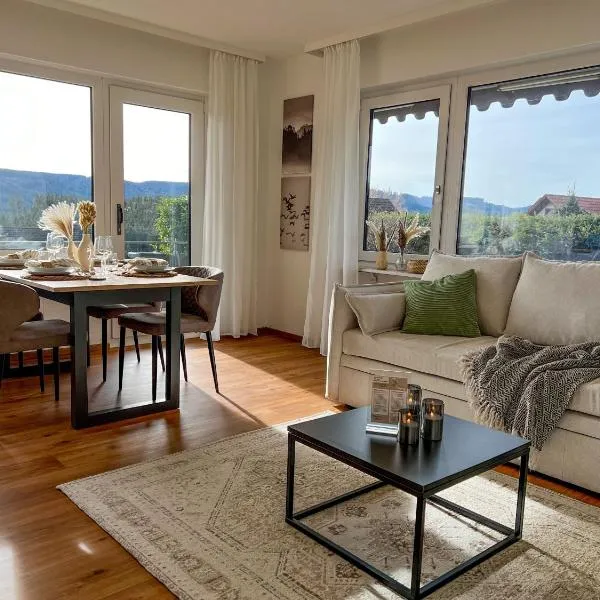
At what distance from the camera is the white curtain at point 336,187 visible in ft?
15.8

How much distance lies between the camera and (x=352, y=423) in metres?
2.19

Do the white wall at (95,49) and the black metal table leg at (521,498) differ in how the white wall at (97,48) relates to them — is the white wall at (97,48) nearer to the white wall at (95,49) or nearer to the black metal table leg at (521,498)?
the white wall at (95,49)

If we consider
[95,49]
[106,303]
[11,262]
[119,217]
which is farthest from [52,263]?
[95,49]

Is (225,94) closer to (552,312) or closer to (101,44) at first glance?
(101,44)

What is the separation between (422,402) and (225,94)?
4084 millimetres

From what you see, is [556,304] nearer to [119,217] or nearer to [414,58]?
[414,58]

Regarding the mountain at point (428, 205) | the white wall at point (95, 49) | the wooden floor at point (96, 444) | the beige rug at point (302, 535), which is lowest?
the wooden floor at point (96, 444)

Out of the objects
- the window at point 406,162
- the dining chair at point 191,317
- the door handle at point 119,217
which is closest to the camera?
the dining chair at point 191,317

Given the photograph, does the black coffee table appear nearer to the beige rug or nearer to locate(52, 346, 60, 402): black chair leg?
the beige rug

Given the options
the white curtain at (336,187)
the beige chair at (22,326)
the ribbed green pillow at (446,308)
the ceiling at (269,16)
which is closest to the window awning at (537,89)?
the ceiling at (269,16)

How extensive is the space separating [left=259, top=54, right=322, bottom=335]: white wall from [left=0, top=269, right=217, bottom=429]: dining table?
2.30 m

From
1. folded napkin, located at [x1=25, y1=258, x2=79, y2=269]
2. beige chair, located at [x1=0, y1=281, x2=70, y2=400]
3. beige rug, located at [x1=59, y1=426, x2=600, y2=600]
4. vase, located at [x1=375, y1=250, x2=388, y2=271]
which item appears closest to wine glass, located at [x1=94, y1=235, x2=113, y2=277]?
folded napkin, located at [x1=25, y1=258, x2=79, y2=269]

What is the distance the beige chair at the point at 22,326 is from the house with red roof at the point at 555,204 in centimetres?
311

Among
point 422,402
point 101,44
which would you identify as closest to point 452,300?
point 422,402
